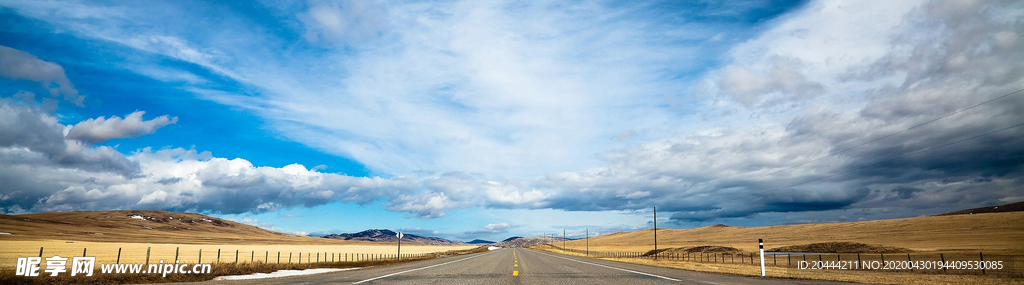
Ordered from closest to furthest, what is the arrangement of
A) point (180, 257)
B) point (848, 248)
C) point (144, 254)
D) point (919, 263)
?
point (919, 263) < point (180, 257) < point (144, 254) < point (848, 248)

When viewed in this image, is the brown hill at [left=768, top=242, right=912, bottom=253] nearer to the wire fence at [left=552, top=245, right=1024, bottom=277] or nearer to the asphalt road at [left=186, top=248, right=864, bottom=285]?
the wire fence at [left=552, top=245, right=1024, bottom=277]

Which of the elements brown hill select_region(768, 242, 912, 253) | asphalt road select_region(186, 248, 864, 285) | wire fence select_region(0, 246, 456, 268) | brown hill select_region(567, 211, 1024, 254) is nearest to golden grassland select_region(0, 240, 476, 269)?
wire fence select_region(0, 246, 456, 268)

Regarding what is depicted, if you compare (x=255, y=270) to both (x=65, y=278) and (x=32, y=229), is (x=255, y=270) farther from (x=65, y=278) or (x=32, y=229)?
(x=32, y=229)

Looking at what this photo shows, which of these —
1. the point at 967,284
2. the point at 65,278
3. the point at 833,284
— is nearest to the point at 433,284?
the point at 833,284

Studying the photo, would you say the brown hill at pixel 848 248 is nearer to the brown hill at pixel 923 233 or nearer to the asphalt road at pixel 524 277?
the brown hill at pixel 923 233

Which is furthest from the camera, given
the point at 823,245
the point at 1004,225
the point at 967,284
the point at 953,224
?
the point at 953,224

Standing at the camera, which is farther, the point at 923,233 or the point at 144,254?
the point at 923,233

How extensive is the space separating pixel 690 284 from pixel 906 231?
137974mm

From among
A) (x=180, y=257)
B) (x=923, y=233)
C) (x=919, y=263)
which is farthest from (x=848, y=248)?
(x=180, y=257)

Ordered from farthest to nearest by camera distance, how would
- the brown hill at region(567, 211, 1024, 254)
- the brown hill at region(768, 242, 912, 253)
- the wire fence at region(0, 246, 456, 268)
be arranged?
1. the brown hill at region(567, 211, 1024, 254)
2. the brown hill at region(768, 242, 912, 253)
3. the wire fence at region(0, 246, 456, 268)

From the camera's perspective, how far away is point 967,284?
14.6 metres

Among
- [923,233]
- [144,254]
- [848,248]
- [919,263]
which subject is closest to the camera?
[919,263]

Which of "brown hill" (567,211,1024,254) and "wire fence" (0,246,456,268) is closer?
"wire fence" (0,246,456,268)

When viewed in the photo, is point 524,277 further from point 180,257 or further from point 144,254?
point 144,254
